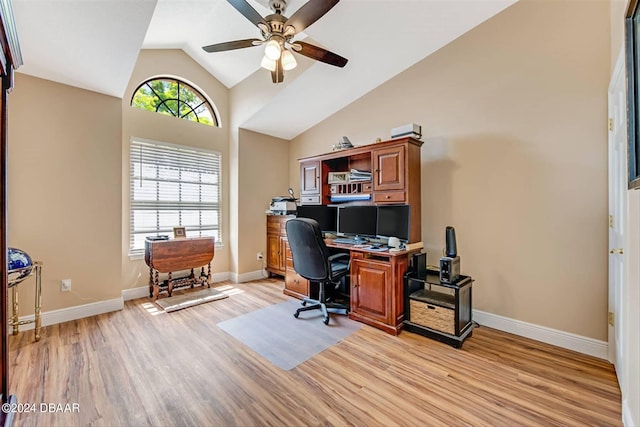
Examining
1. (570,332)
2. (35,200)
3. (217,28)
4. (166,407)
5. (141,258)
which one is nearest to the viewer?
(166,407)

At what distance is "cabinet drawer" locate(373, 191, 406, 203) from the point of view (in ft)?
9.08

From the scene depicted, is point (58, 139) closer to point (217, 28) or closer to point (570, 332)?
point (217, 28)

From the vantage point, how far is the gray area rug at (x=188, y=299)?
3164 mm

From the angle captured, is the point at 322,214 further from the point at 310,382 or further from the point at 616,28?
the point at 616,28

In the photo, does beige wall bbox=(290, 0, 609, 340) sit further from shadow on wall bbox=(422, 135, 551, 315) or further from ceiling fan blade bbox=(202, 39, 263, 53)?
ceiling fan blade bbox=(202, 39, 263, 53)

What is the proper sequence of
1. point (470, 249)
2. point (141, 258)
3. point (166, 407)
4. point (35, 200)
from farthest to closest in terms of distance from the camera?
point (141, 258) < point (470, 249) < point (35, 200) < point (166, 407)

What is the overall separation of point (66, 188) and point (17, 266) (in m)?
0.95

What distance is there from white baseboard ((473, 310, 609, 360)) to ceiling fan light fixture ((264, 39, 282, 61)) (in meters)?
3.02

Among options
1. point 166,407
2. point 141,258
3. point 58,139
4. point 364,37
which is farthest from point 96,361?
point 364,37

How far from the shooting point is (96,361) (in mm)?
2061

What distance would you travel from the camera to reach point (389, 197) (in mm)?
2871

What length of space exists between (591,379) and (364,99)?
3.48 metres

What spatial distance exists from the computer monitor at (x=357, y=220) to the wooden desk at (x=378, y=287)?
1.43 feet

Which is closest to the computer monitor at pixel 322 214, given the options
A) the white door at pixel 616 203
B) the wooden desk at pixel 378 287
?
the wooden desk at pixel 378 287
